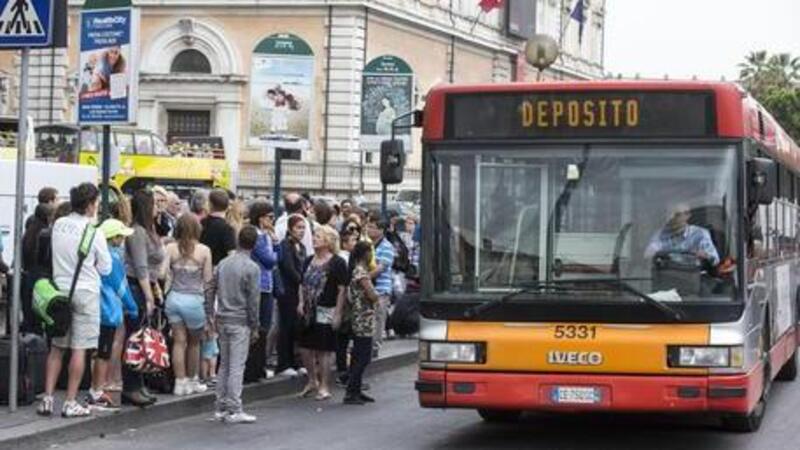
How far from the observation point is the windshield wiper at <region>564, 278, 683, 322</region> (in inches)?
376

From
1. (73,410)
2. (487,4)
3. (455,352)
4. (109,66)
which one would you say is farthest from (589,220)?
(487,4)

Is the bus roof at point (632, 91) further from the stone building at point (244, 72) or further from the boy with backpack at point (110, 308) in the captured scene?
the stone building at point (244, 72)

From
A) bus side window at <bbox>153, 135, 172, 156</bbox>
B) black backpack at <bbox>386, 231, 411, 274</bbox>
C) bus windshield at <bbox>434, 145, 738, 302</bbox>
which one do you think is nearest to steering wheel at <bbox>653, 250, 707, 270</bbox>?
bus windshield at <bbox>434, 145, 738, 302</bbox>

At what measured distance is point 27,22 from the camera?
10.9 metres

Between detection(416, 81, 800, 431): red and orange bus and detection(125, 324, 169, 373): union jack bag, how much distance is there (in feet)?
8.26

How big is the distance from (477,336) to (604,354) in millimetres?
942

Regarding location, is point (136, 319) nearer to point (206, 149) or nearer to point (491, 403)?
point (491, 403)

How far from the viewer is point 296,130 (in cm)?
1808

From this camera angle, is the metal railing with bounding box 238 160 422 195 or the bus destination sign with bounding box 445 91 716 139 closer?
A: the bus destination sign with bounding box 445 91 716 139

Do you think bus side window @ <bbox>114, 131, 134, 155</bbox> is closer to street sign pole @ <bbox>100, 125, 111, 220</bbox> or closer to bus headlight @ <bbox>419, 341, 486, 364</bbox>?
street sign pole @ <bbox>100, 125, 111, 220</bbox>

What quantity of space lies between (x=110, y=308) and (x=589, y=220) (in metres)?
4.05

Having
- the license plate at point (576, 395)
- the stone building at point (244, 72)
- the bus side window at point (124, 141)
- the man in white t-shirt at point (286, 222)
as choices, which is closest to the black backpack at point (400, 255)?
the man in white t-shirt at point (286, 222)

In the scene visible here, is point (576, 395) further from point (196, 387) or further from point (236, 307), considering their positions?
point (196, 387)

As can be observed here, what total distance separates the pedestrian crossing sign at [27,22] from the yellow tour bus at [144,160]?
2404 centimetres
